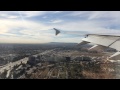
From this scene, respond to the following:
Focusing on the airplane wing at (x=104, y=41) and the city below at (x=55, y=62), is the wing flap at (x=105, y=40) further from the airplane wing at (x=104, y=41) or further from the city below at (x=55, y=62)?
the city below at (x=55, y=62)

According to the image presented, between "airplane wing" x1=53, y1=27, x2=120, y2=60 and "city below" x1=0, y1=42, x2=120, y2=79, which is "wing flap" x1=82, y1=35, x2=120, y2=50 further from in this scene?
"city below" x1=0, y1=42, x2=120, y2=79

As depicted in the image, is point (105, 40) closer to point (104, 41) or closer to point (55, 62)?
point (104, 41)

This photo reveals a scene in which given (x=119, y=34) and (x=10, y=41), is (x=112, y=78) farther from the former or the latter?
(x=10, y=41)

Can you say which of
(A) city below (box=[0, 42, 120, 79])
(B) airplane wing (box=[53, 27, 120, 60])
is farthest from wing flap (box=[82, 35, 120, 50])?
(A) city below (box=[0, 42, 120, 79])

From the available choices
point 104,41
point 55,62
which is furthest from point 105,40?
point 55,62

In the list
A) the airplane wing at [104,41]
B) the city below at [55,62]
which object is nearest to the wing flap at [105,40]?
the airplane wing at [104,41]
